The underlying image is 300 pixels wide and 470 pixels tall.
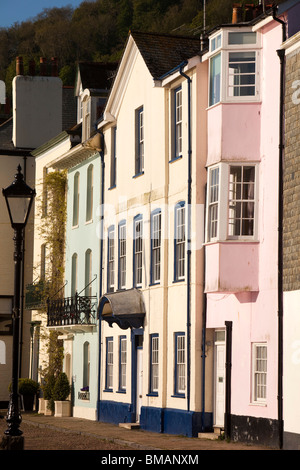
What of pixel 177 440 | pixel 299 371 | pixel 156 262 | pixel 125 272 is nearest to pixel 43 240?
pixel 125 272

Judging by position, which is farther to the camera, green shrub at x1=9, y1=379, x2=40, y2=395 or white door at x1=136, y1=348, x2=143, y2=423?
green shrub at x1=9, y1=379, x2=40, y2=395

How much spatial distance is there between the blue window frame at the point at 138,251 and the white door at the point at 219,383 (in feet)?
17.8

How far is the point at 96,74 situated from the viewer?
39.7 m

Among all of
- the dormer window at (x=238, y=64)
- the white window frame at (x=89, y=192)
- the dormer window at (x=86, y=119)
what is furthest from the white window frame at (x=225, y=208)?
the dormer window at (x=86, y=119)

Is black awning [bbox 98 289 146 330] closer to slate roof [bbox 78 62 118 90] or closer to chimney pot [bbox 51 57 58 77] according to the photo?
slate roof [bbox 78 62 118 90]

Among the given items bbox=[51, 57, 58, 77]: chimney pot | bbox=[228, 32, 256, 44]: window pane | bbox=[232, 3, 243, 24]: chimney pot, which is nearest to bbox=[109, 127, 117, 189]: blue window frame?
bbox=[232, 3, 243, 24]: chimney pot

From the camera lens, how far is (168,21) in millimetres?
70062

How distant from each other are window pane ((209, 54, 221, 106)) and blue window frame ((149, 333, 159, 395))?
722cm

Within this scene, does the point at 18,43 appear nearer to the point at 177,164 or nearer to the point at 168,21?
the point at 168,21

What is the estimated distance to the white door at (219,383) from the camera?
26.1 meters

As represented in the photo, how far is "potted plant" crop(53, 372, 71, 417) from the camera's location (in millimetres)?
37750

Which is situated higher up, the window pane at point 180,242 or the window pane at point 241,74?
the window pane at point 241,74

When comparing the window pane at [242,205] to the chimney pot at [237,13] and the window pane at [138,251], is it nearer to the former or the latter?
the chimney pot at [237,13]

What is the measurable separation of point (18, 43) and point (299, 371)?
2055 inches
